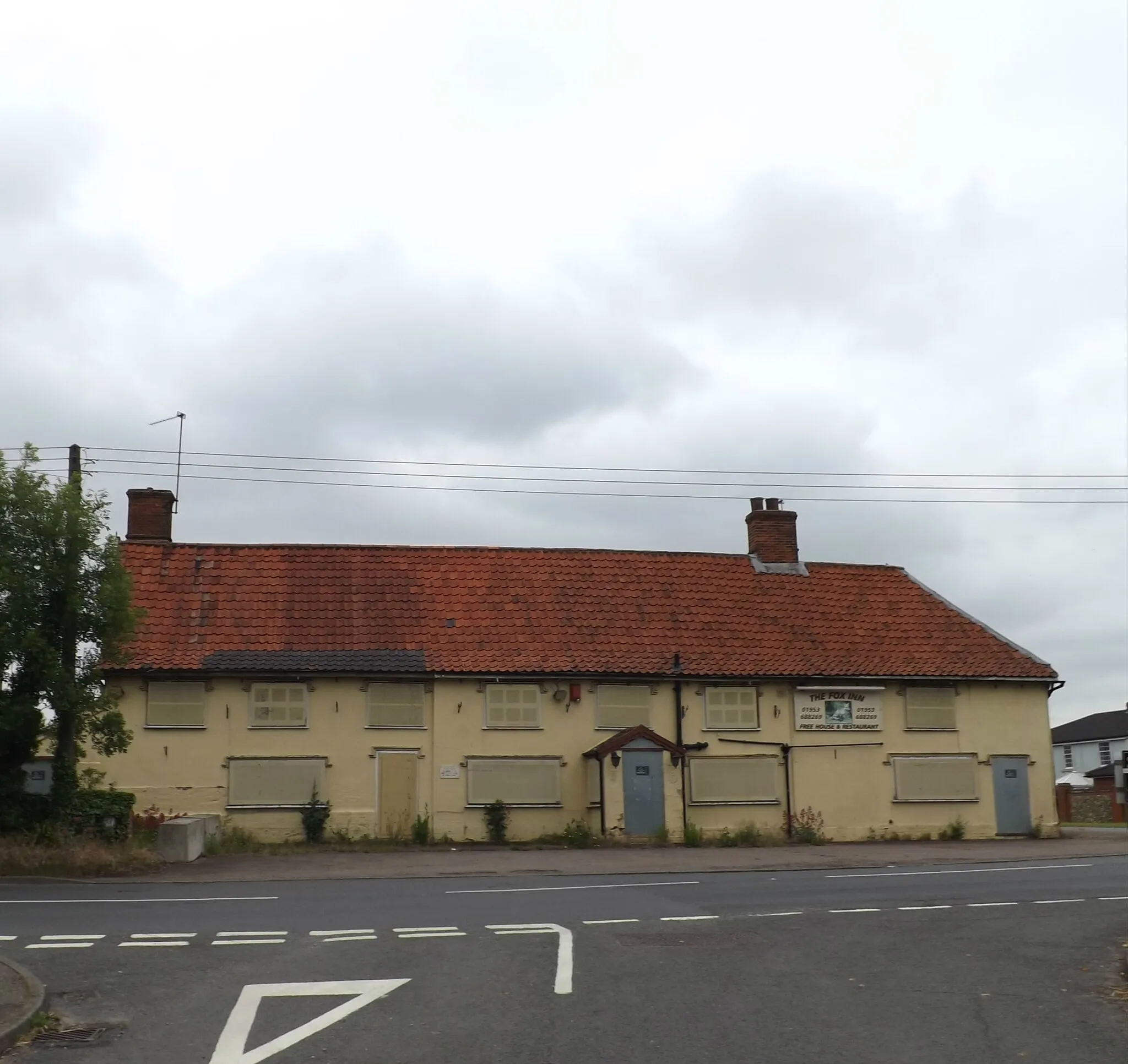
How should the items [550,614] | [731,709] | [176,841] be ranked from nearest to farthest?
[176,841] → [731,709] → [550,614]

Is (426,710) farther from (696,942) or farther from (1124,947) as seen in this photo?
(1124,947)

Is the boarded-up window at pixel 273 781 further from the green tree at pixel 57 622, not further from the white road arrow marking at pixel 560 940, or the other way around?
the white road arrow marking at pixel 560 940

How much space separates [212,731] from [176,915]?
13.2m

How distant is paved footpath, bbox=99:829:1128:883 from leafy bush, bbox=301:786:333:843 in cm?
174

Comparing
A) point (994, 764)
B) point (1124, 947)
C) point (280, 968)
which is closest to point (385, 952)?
point (280, 968)

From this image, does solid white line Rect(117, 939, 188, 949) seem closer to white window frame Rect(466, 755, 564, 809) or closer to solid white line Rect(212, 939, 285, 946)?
solid white line Rect(212, 939, 285, 946)

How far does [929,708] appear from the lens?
30438mm

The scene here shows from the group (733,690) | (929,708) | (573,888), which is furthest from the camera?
(929,708)

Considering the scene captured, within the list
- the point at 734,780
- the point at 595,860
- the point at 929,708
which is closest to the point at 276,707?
the point at 595,860

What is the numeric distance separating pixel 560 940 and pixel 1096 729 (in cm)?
7232

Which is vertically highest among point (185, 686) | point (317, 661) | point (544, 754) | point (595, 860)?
point (317, 661)

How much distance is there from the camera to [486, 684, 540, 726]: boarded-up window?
1119 inches

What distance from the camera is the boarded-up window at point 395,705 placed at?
28031 millimetres

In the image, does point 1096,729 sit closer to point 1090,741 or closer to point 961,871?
point 1090,741
